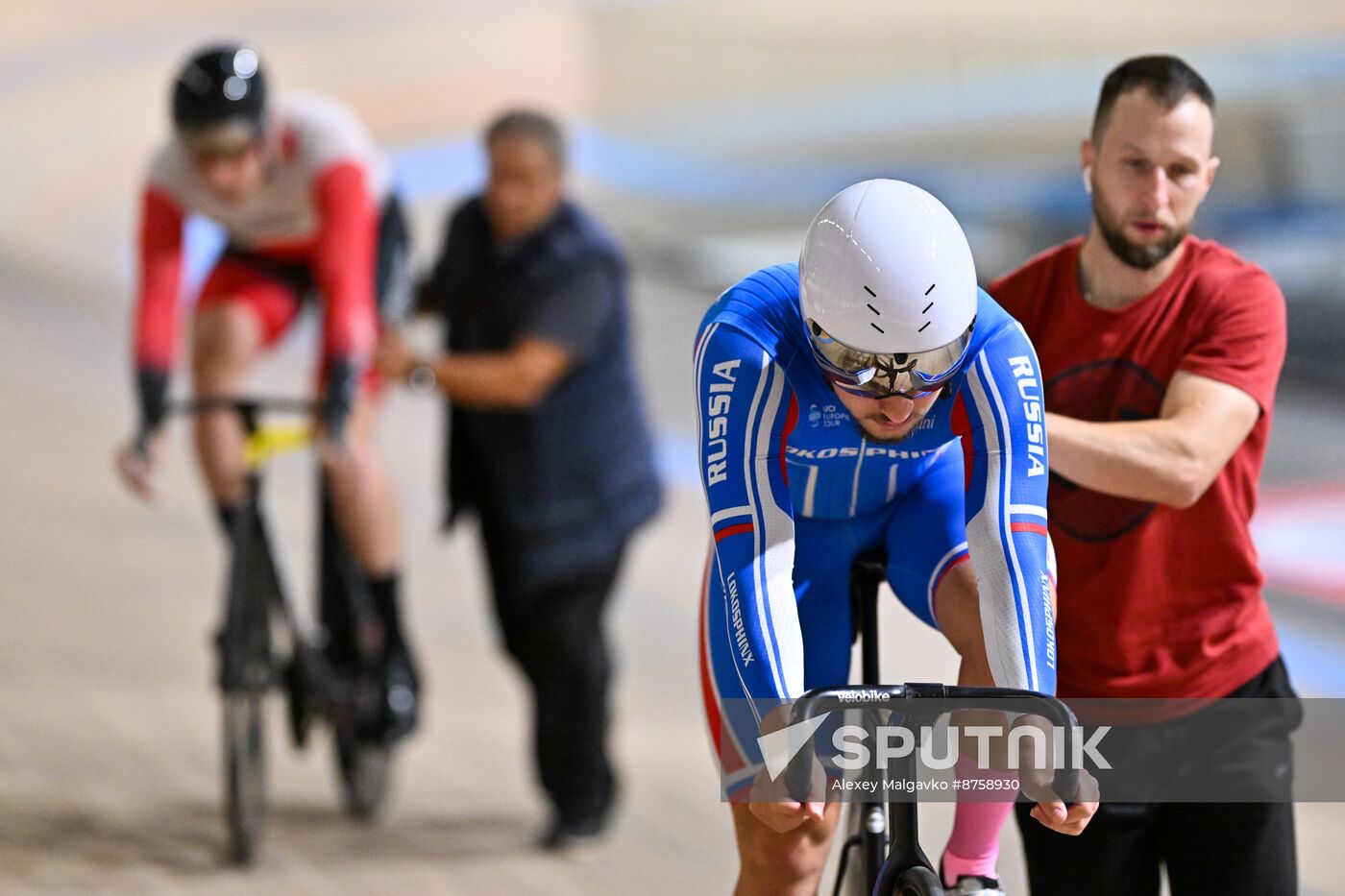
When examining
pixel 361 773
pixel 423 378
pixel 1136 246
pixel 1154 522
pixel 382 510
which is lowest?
pixel 361 773

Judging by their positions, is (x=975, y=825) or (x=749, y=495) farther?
(x=975, y=825)

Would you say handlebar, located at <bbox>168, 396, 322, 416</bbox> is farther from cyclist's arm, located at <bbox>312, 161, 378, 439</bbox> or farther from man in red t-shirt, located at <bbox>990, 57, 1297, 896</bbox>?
man in red t-shirt, located at <bbox>990, 57, 1297, 896</bbox>

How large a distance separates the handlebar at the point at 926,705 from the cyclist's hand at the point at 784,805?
0.07 feet

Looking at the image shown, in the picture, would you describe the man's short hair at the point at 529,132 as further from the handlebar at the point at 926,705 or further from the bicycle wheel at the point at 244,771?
the handlebar at the point at 926,705

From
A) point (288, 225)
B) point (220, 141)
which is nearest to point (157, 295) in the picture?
point (288, 225)

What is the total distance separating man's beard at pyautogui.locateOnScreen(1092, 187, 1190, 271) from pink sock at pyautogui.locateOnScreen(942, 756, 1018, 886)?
749 mm

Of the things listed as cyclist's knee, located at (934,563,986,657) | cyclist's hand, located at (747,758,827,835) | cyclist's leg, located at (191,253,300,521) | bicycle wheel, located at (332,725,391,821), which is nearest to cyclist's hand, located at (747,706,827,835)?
cyclist's hand, located at (747,758,827,835)

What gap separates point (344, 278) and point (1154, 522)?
2513 millimetres

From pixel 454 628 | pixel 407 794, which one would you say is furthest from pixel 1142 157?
pixel 454 628

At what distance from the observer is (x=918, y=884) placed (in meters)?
2.23

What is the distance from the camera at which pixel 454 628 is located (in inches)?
267

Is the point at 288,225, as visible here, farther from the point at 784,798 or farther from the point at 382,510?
the point at 784,798

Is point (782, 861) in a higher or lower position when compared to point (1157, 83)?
lower

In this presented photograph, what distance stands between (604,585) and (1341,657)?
256cm
